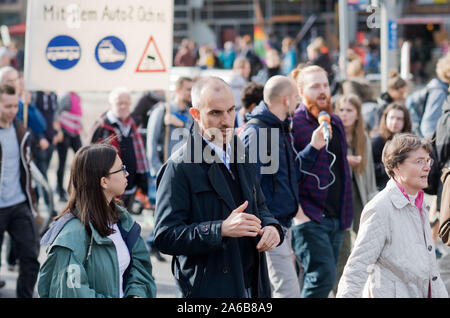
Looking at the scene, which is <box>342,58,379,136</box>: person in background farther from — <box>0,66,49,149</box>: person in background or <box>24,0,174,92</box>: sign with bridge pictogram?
<box>0,66,49,149</box>: person in background

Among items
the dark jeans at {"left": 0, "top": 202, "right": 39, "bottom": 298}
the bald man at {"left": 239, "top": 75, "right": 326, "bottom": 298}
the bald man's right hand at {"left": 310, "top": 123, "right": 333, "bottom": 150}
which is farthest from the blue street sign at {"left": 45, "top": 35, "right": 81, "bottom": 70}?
the bald man's right hand at {"left": 310, "top": 123, "right": 333, "bottom": 150}

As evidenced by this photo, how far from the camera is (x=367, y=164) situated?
23.1ft

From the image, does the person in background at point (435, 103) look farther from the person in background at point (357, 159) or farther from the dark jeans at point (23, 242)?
the dark jeans at point (23, 242)

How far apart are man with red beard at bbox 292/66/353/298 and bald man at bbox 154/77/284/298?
1.96 m

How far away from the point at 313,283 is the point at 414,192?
2.03 metres

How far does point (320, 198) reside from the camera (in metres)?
6.23

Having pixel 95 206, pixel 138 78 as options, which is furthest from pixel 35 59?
pixel 95 206

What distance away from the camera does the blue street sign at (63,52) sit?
24.5 ft

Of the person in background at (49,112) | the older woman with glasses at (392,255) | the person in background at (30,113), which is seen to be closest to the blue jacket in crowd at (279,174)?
the older woman with glasses at (392,255)

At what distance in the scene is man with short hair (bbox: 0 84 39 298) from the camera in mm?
6871

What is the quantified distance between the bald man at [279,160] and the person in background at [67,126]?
6.51 m

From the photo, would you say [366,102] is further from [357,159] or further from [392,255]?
[392,255]

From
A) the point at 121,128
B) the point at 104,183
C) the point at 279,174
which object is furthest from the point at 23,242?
the point at 104,183

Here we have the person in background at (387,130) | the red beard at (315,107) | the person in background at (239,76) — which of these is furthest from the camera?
the person in background at (239,76)
